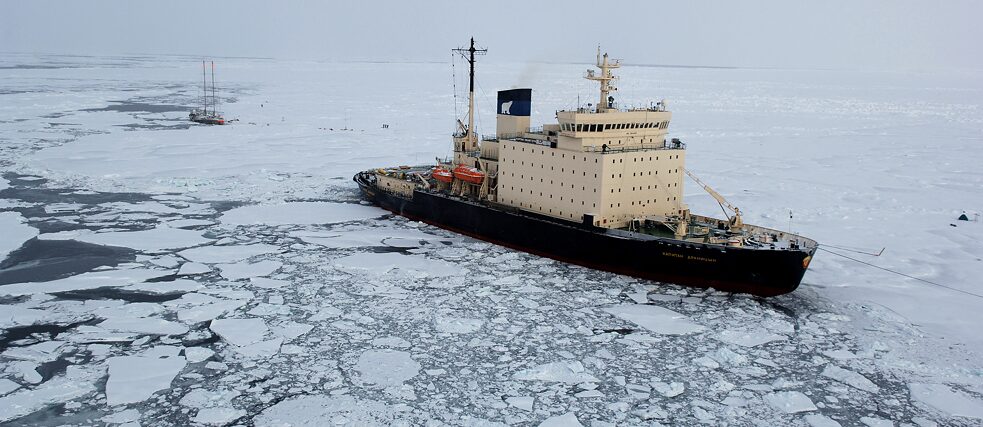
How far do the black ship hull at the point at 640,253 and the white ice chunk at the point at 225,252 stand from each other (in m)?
4.47

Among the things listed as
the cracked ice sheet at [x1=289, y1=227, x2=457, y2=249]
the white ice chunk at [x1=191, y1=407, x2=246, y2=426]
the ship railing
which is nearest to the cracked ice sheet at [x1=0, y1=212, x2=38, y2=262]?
the cracked ice sheet at [x1=289, y1=227, x2=457, y2=249]

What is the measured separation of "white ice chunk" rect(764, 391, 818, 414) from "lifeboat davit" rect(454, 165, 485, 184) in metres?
9.49

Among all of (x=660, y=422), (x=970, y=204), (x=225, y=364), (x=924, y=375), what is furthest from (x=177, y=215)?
(x=970, y=204)

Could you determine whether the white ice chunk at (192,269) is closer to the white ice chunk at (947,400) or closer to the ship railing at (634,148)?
the ship railing at (634,148)

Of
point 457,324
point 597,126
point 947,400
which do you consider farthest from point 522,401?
point 597,126

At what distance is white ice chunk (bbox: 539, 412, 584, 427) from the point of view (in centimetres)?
790

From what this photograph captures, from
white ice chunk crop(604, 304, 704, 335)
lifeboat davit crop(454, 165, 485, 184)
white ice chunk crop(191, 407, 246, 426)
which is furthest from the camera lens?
lifeboat davit crop(454, 165, 485, 184)

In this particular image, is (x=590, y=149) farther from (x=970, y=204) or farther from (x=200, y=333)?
(x=970, y=204)

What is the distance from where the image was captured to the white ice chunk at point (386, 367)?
888 cm

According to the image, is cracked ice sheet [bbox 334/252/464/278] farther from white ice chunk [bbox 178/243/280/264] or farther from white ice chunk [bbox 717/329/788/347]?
white ice chunk [bbox 717/329/788/347]

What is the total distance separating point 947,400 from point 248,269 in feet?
36.3

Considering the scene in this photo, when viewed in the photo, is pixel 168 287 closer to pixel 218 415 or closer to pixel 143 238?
pixel 143 238

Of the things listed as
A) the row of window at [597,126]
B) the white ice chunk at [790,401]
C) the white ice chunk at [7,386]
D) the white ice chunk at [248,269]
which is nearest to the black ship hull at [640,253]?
the row of window at [597,126]

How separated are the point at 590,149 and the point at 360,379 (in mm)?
7182
